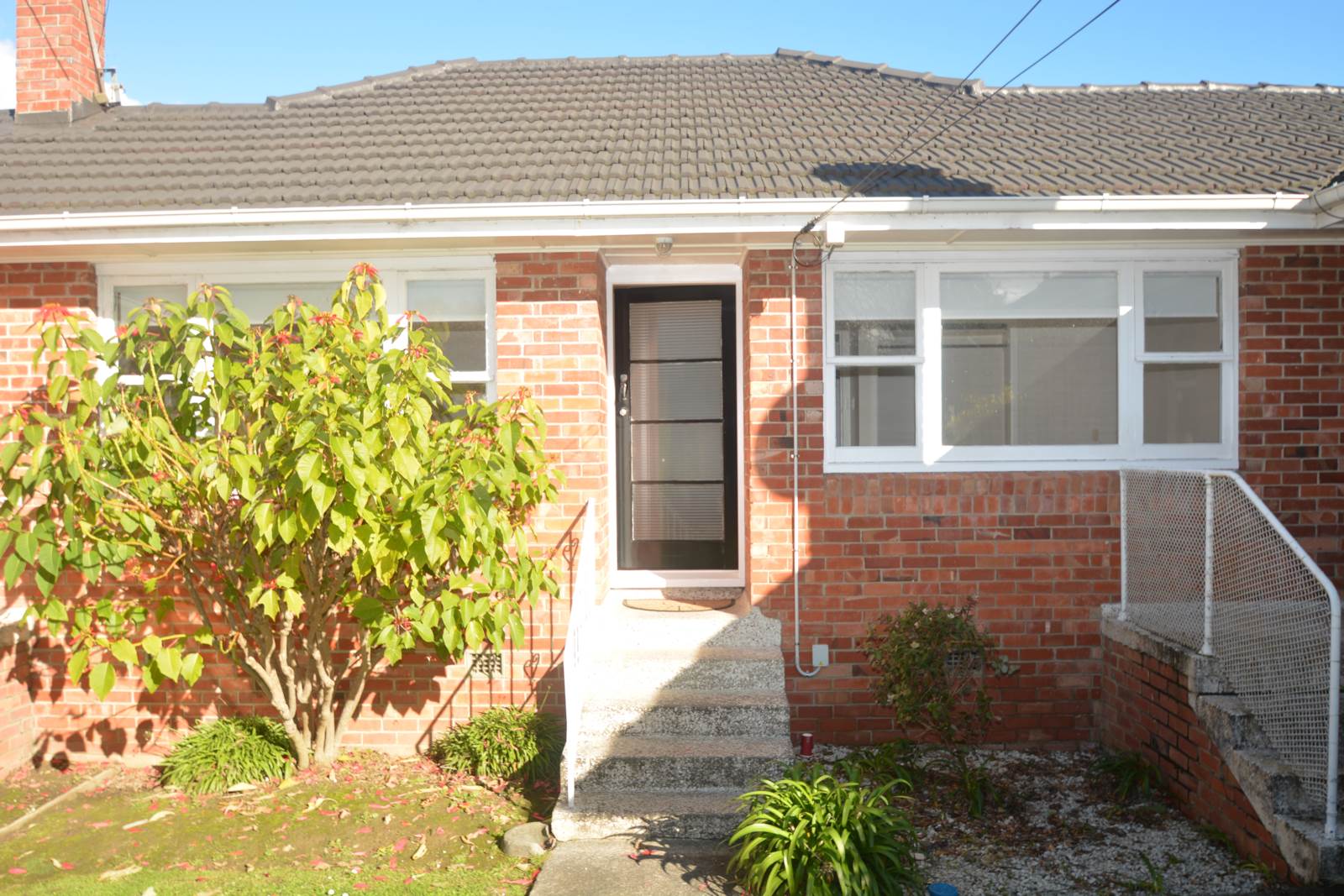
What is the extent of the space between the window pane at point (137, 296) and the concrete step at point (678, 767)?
393 cm

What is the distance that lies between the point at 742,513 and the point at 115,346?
3.87 metres

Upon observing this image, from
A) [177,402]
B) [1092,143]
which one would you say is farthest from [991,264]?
[177,402]

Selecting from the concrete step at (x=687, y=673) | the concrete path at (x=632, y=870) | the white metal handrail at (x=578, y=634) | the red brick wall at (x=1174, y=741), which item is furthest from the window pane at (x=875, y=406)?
the concrete path at (x=632, y=870)

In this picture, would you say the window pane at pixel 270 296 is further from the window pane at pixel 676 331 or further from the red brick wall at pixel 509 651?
the window pane at pixel 676 331

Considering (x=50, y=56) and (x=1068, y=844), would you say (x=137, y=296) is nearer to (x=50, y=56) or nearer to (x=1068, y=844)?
(x=50, y=56)

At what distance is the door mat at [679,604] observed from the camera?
625 cm

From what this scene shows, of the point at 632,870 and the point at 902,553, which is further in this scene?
the point at 902,553

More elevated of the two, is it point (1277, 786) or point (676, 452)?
point (676, 452)

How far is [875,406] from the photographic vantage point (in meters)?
5.96

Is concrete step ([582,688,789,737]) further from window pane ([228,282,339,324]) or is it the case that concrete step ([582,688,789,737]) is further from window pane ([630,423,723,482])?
window pane ([228,282,339,324])

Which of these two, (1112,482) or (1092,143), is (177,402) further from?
(1092,143)

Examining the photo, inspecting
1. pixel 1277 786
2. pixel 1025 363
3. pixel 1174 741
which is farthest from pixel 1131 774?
pixel 1025 363

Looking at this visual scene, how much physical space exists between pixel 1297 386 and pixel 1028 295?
1700mm

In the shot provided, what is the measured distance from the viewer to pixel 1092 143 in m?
6.61
